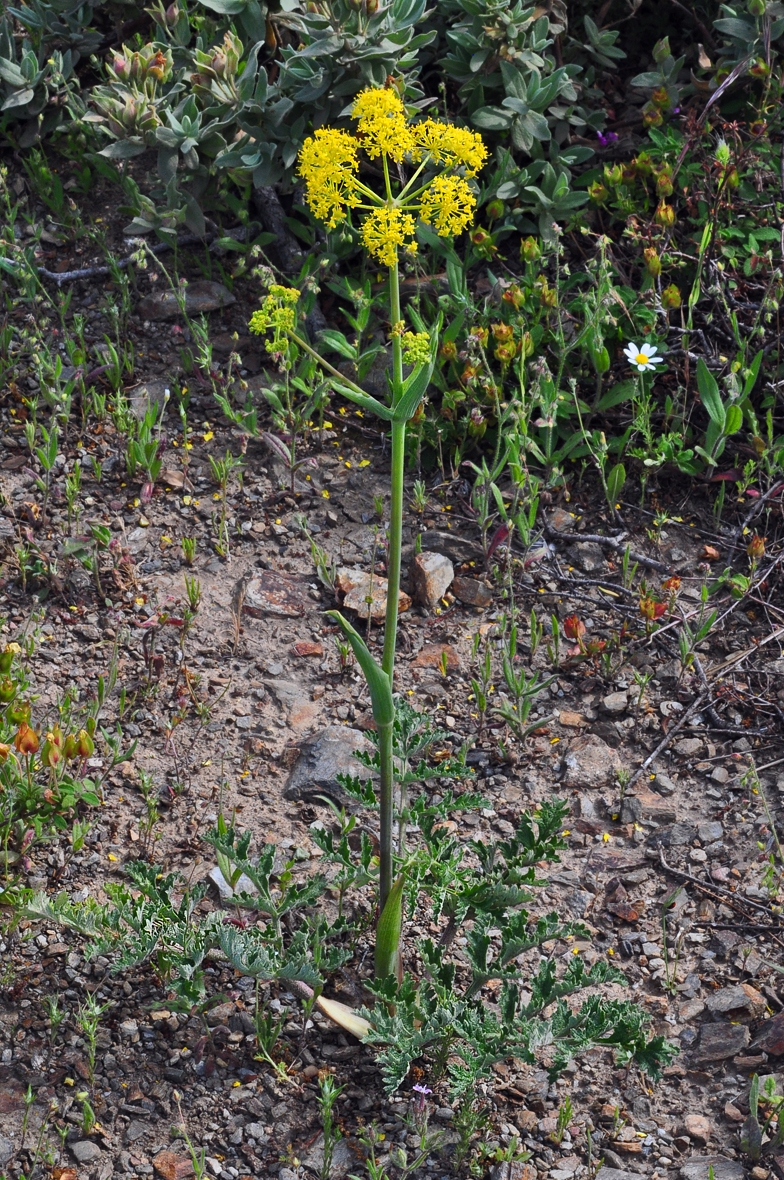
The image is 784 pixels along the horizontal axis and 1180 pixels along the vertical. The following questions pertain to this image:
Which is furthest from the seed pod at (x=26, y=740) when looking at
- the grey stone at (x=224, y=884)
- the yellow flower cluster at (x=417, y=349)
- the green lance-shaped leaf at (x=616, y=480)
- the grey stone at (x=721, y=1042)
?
the green lance-shaped leaf at (x=616, y=480)

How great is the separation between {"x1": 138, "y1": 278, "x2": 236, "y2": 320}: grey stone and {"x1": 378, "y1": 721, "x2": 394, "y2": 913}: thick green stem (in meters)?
2.63

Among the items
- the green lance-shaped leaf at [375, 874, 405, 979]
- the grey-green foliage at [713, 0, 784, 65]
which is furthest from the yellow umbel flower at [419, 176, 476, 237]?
the grey-green foliage at [713, 0, 784, 65]

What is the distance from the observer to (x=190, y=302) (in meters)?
4.26

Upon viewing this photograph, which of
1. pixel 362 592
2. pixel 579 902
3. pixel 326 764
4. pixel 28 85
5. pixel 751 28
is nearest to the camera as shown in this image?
pixel 579 902

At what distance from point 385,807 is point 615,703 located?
116 centimetres

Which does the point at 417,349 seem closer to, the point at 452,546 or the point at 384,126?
the point at 384,126

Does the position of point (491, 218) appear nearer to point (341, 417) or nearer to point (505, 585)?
point (341, 417)

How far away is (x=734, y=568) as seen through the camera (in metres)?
3.51

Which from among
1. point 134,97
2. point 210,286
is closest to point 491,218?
point 210,286

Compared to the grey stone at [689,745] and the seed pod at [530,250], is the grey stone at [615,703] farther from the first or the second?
the seed pod at [530,250]

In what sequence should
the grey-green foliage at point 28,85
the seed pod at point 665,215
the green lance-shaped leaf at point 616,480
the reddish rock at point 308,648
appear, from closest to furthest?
the reddish rock at point 308,648
the green lance-shaped leaf at point 616,480
the seed pod at point 665,215
the grey-green foliage at point 28,85

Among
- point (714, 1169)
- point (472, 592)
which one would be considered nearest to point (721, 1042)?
point (714, 1169)

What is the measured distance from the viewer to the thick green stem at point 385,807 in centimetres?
215

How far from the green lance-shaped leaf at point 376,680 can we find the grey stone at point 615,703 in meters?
1.22
